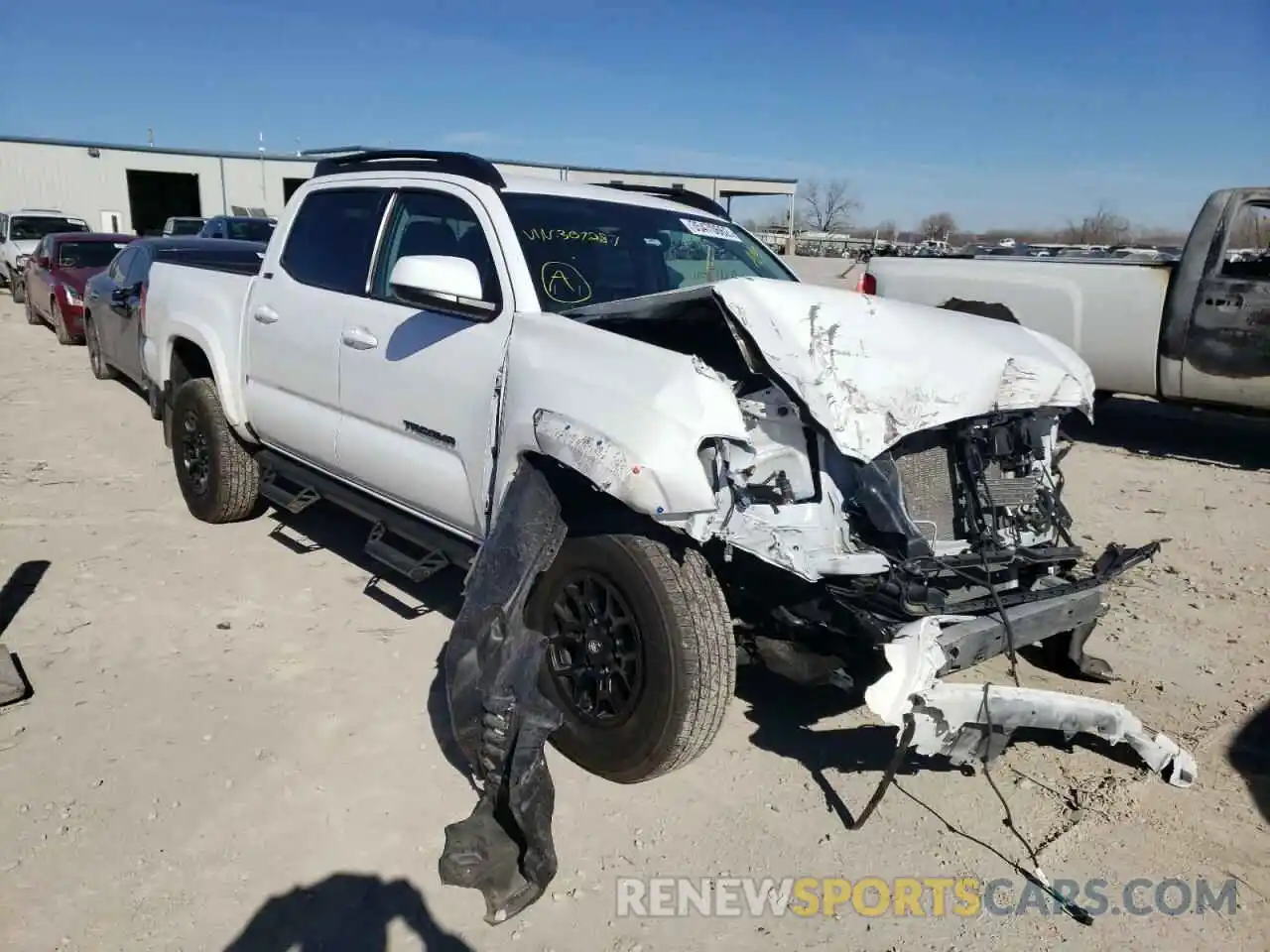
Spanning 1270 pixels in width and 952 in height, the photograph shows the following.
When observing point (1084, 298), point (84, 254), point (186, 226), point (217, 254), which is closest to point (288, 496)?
point (217, 254)

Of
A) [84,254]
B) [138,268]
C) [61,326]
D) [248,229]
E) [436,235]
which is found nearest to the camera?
[436,235]

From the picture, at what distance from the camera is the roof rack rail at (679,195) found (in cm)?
477

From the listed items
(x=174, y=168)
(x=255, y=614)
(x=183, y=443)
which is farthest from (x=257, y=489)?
(x=174, y=168)

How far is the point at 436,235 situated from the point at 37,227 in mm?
22939

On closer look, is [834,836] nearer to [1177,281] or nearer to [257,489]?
[257,489]

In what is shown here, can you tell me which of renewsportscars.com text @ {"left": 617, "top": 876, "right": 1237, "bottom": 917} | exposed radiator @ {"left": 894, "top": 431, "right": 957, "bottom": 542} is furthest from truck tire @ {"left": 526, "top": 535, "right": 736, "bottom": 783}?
exposed radiator @ {"left": 894, "top": 431, "right": 957, "bottom": 542}

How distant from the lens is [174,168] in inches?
1423

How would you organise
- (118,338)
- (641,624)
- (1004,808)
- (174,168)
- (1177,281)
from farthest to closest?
1. (174,168)
2. (118,338)
3. (1177,281)
4. (1004,808)
5. (641,624)

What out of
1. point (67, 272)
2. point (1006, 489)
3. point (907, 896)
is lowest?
point (907, 896)

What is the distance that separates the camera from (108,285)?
1022cm

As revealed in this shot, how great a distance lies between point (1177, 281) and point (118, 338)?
10098 millimetres

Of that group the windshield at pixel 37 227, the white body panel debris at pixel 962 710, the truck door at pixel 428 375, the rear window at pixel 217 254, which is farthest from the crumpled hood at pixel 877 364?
the windshield at pixel 37 227

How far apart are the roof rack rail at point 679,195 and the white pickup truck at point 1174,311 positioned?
3.46m

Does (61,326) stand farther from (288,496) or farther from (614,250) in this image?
(614,250)
